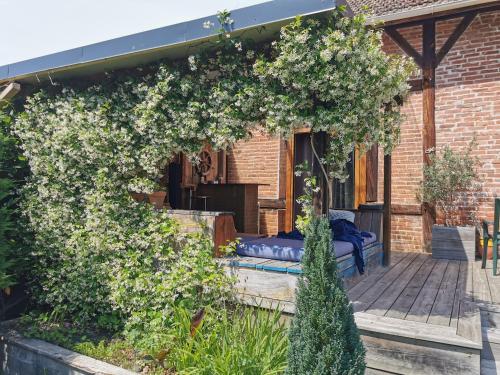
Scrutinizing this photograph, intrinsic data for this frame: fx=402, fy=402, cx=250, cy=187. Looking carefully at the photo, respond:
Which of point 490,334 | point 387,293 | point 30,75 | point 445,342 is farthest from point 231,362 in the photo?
point 30,75

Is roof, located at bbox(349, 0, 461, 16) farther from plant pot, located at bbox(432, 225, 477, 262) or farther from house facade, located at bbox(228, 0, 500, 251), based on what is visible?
plant pot, located at bbox(432, 225, 477, 262)

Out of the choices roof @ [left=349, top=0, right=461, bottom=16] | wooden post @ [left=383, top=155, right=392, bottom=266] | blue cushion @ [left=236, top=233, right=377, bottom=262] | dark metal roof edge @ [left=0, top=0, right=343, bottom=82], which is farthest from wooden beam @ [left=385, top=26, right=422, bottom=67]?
dark metal roof edge @ [left=0, top=0, right=343, bottom=82]

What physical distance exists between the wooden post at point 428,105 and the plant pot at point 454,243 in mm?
407

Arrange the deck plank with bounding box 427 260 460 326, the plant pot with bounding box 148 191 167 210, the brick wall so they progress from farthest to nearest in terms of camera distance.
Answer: the brick wall, the plant pot with bounding box 148 191 167 210, the deck plank with bounding box 427 260 460 326

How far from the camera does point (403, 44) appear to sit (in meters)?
7.28

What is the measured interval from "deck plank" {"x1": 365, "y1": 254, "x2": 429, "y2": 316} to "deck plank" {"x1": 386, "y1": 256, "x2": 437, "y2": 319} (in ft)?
0.14

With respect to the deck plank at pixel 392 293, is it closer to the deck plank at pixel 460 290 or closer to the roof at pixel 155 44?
the deck plank at pixel 460 290

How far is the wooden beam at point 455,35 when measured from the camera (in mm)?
6762

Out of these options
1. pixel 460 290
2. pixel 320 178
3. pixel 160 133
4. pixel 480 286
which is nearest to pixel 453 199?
pixel 480 286

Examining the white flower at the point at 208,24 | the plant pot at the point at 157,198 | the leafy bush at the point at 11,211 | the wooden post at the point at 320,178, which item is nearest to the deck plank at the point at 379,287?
the wooden post at the point at 320,178

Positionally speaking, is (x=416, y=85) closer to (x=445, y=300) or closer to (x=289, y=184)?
(x=289, y=184)

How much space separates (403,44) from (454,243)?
3.62 metres

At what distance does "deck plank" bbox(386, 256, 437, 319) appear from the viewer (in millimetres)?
3428

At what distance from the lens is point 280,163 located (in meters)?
8.34
